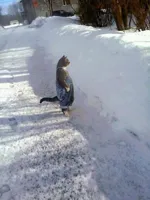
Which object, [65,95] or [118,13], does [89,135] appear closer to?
[65,95]

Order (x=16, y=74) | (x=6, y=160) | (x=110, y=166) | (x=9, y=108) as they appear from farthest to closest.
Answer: (x=16, y=74), (x=9, y=108), (x=6, y=160), (x=110, y=166)

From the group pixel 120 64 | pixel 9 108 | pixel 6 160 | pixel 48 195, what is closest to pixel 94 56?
pixel 120 64

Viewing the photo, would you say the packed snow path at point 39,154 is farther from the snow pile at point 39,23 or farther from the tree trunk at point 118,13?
the snow pile at point 39,23

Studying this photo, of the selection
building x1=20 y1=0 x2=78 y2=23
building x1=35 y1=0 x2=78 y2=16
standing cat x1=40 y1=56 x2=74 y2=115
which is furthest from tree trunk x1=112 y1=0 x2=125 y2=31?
building x1=35 y1=0 x2=78 y2=16

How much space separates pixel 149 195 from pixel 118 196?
30cm

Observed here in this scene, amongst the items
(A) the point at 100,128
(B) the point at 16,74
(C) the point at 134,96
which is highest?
(C) the point at 134,96

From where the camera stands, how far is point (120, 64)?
4645mm

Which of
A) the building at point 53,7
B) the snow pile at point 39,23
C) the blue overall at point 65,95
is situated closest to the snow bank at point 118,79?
the blue overall at point 65,95

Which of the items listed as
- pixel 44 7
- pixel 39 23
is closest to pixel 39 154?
pixel 39 23

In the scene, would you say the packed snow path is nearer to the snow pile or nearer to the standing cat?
the standing cat

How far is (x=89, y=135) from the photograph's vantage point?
3.64 meters

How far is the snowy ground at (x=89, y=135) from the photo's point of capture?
2719 millimetres

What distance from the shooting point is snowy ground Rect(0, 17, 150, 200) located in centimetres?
272

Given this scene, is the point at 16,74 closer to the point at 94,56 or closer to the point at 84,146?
the point at 94,56
